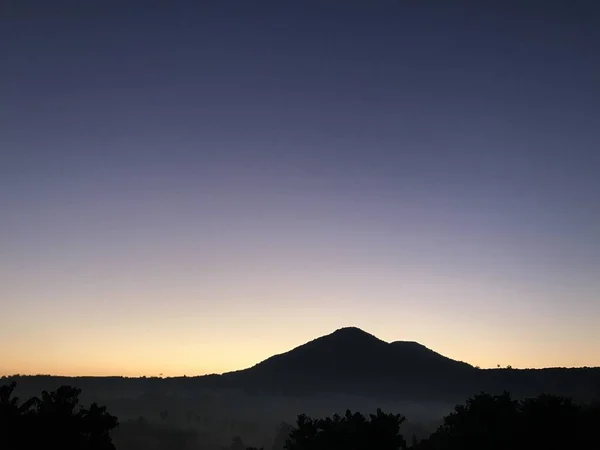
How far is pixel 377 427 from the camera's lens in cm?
6506

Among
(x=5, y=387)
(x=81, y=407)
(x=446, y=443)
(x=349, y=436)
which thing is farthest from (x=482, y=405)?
(x=5, y=387)

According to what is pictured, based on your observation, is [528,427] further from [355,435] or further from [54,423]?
[54,423]

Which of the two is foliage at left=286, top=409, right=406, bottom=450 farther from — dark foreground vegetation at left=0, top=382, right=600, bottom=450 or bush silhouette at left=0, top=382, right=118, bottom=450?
bush silhouette at left=0, top=382, right=118, bottom=450

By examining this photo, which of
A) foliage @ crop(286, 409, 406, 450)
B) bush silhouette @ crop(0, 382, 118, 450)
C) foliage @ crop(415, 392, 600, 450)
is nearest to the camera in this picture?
bush silhouette @ crop(0, 382, 118, 450)

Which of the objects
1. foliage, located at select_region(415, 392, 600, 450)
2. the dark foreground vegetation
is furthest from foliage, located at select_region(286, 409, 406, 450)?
foliage, located at select_region(415, 392, 600, 450)

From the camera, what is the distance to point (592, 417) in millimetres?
65500

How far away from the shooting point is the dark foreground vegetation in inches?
1801

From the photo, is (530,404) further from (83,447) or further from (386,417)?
(83,447)

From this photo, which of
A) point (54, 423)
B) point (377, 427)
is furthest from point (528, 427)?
point (54, 423)

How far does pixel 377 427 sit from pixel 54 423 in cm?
3305

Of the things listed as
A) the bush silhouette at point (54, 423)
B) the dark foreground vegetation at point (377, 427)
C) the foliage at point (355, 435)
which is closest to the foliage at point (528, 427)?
the dark foreground vegetation at point (377, 427)

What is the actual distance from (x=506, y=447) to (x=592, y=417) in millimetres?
11315

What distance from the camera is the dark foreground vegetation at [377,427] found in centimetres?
4575

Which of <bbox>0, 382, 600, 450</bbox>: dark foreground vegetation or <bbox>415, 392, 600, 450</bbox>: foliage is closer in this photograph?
<bbox>0, 382, 600, 450</bbox>: dark foreground vegetation
